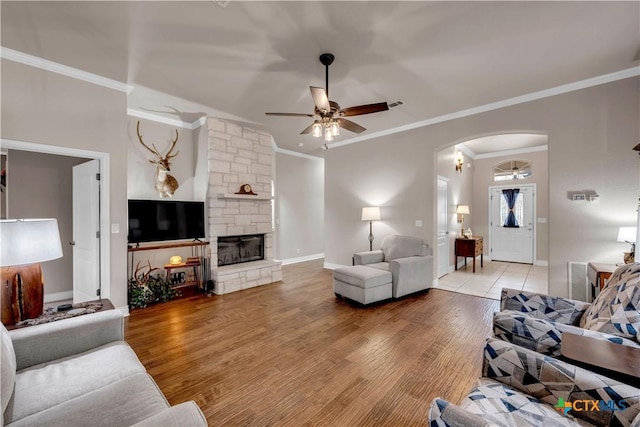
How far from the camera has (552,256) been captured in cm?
363

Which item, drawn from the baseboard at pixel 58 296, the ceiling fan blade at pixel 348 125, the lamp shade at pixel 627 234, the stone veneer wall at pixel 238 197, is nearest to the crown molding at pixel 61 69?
the stone veneer wall at pixel 238 197

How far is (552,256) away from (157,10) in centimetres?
529

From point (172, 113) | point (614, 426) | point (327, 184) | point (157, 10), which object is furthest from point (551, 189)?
point (172, 113)

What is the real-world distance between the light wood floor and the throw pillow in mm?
983

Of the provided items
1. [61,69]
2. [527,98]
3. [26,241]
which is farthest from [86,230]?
[527,98]

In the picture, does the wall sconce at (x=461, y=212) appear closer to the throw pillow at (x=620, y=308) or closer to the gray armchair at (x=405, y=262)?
the gray armchair at (x=405, y=262)

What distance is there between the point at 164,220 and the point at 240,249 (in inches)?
56.5

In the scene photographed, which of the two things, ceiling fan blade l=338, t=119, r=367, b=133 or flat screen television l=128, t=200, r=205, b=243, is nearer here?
ceiling fan blade l=338, t=119, r=367, b=133

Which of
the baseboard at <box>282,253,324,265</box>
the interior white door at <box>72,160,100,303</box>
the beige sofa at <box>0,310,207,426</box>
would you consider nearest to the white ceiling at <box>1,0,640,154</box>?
the interior white door at <box>72,160,100,303</box>

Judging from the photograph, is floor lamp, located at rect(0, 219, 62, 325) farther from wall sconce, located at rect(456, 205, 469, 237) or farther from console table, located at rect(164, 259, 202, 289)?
wall sconce, located at rect(456, 205, 469, 237)

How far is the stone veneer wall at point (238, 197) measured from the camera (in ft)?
15.0

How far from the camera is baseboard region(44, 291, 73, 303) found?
4.05m

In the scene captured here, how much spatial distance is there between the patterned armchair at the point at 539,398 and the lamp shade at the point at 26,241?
2548 millimetres

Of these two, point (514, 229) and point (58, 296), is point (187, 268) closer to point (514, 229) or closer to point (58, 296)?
point (58, 296)
